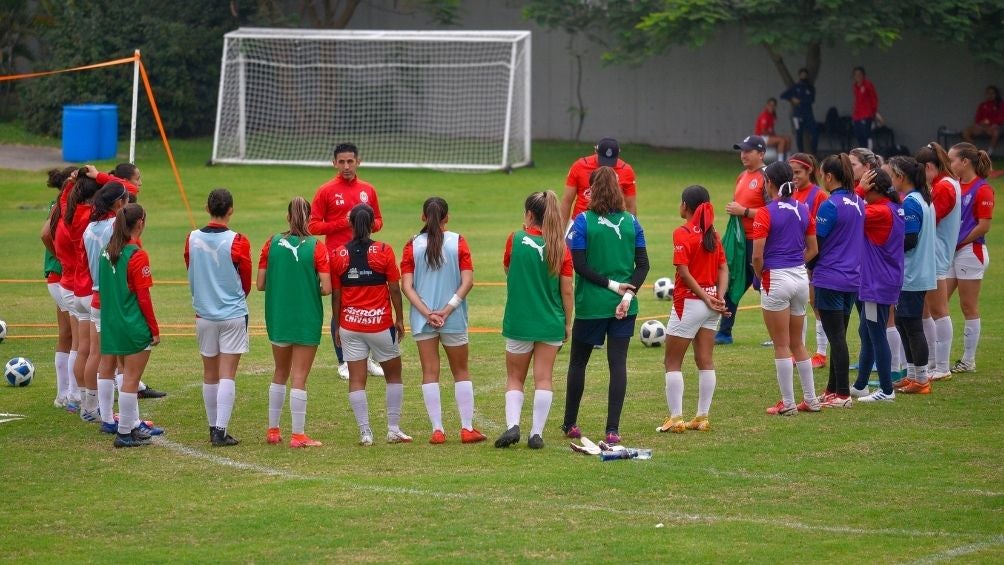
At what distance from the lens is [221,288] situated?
9.02 metres

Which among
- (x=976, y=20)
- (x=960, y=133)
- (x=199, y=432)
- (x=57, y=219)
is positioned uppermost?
(x=976, y=20)

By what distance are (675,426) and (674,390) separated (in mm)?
291

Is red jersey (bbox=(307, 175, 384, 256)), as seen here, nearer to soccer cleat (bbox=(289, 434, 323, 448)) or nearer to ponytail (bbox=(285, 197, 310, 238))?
ponytail (bbox=(285, 197, 310, 238))

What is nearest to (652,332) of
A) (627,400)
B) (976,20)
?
→ (627,400)

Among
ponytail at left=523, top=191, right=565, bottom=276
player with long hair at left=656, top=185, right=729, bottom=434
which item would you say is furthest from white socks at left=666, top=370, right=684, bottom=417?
ponytail at left=523, top=191, right=565, bottom=276

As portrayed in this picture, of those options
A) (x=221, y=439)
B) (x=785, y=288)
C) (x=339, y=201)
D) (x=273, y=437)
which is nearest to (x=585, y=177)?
(x=339, y=201)

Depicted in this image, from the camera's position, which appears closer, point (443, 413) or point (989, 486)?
point (989, 486)

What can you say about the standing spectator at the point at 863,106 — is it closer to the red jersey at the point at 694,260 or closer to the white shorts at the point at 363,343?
the red jersey at the point at 694,260

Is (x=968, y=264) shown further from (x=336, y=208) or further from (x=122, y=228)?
(x=122, y=228)

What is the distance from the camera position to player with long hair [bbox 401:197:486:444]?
29.3ft

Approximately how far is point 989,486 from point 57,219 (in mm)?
7532

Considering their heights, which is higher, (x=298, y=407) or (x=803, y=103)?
(x=803, y=103)

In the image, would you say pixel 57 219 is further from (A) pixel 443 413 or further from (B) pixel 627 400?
(B) pixel 627 400

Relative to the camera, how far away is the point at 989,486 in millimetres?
7887
